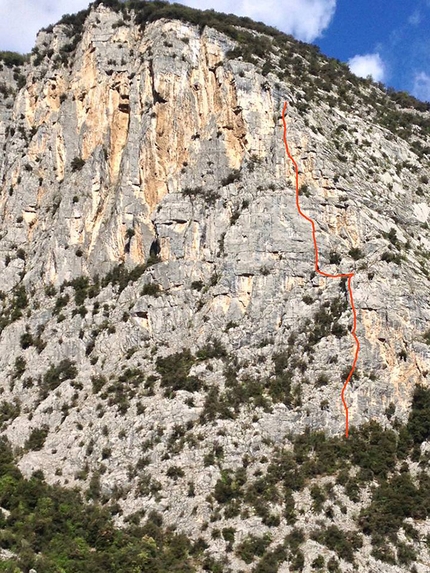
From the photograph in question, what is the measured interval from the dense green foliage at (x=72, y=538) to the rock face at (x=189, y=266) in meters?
1.36

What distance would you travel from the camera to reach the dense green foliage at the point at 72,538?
34875 mm

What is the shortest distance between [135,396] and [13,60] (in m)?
46.5

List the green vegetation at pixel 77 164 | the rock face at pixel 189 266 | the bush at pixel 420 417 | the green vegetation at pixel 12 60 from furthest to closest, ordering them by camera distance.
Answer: the green vegetation at pixel 12 60 → the green vegetation at pixel 77 164 → the rock face at pixel 189 266 → the bush at pixel 420 417

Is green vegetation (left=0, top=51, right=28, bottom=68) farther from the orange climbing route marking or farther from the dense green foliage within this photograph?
the dense green foliage

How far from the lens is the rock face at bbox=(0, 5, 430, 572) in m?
41.9

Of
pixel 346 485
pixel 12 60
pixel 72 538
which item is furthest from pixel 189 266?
pixel 12 60

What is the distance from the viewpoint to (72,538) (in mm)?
37531

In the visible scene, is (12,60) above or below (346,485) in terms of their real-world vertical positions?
above

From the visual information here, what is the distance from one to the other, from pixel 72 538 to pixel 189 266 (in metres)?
18.9

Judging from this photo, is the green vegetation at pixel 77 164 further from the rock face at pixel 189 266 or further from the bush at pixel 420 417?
the bush at pixel 420 417

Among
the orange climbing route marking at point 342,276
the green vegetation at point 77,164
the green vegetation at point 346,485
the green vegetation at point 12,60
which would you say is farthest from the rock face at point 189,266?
the green vegetation at point 12,60

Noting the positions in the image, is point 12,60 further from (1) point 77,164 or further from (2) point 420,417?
(2) point 420,417

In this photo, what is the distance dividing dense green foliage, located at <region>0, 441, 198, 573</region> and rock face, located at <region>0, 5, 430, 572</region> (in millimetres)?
1358

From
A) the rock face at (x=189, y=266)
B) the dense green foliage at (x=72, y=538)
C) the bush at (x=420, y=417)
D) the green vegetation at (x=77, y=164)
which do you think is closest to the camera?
the dense green foliage at (x=72, y=538)
